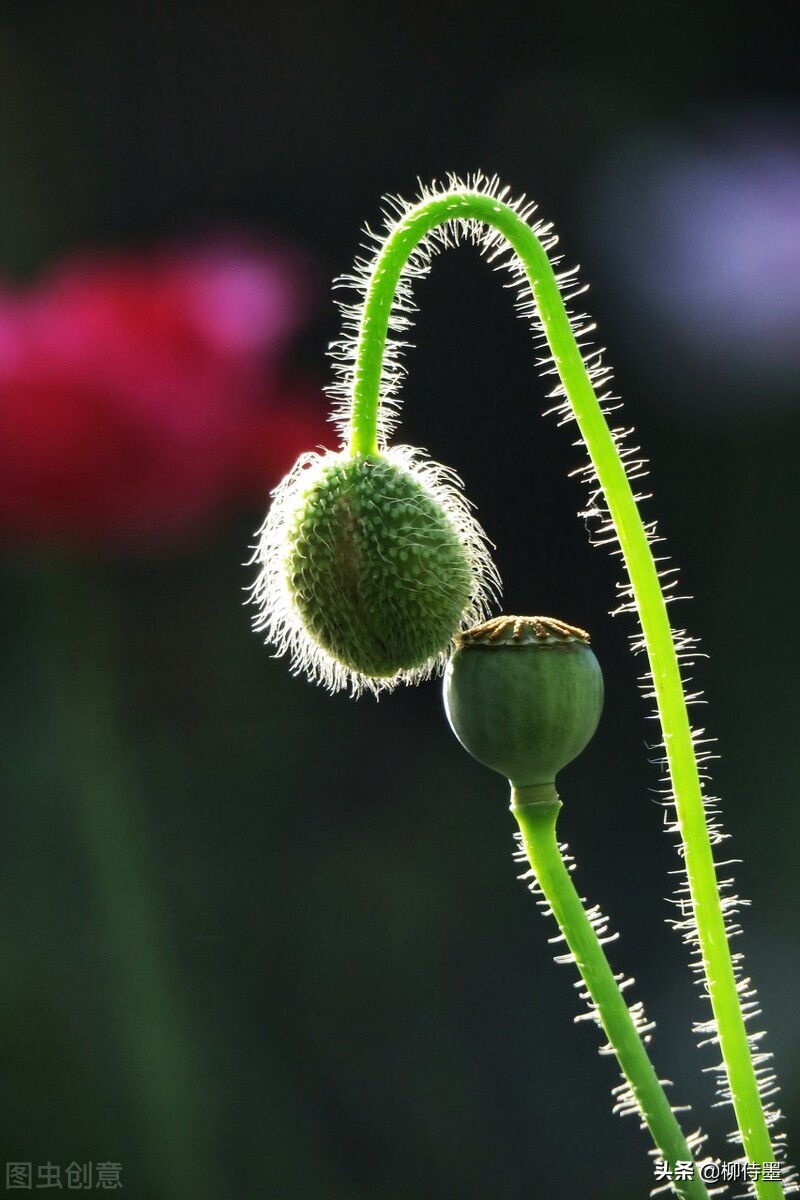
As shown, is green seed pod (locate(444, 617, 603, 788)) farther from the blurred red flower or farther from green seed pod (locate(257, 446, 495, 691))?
the blurred red flower

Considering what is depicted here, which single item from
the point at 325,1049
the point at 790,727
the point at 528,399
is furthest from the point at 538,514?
the point at 325,1049

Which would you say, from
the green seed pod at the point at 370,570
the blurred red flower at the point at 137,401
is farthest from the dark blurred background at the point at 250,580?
the green seed pod at the point at 370,570


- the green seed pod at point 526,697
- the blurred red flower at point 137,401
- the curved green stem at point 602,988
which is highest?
the blurred red flower at point 137,401

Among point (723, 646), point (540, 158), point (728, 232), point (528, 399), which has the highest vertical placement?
point (540, 158)

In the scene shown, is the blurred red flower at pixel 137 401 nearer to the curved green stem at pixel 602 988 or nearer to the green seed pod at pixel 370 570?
the green seed pod at pixel 370 570

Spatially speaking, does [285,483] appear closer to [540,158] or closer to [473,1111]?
[473,1111]

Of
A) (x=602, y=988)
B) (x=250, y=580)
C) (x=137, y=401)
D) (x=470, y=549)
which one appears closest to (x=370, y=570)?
(x=470, y=549)

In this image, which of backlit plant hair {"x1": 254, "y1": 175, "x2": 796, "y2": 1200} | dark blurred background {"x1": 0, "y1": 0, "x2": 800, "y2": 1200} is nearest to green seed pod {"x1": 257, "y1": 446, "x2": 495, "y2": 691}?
backlit plant hair {"x1": 254, "y1": 175, "x2": 796, "y2": 1200}
